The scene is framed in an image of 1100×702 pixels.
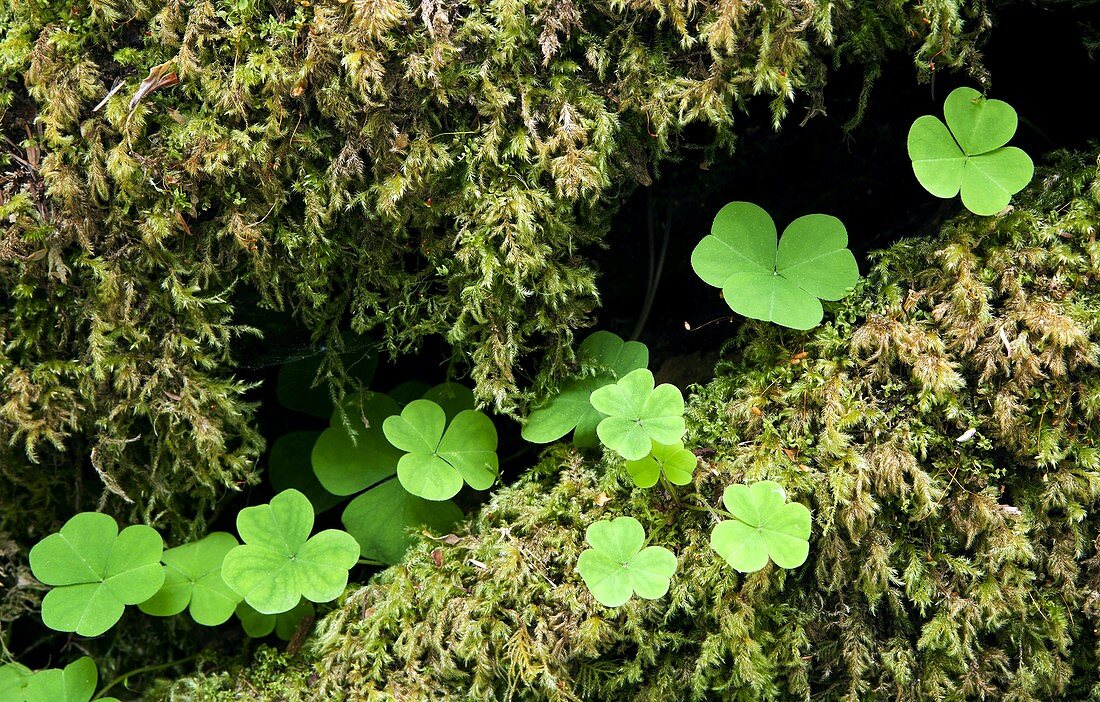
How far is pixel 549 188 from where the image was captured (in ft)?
4.50

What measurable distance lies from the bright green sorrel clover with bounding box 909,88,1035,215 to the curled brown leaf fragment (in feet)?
4.59

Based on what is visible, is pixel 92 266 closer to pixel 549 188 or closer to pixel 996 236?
pixel 549 188

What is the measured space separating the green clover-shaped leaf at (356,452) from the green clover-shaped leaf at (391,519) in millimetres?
Answer: 51

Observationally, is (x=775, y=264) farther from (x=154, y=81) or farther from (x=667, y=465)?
(x=154, y=81)

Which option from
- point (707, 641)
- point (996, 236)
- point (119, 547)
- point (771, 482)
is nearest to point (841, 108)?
point (996, 236)

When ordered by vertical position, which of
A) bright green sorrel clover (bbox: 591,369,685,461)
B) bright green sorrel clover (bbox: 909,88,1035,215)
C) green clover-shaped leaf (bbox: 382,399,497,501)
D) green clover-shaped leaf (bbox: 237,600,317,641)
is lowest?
green clover-shaped leaf (bbox: 237,600,317,641)

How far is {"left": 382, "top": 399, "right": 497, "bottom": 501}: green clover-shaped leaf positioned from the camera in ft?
5.21

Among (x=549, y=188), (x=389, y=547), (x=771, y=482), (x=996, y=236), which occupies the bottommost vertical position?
(x=389, y=547)

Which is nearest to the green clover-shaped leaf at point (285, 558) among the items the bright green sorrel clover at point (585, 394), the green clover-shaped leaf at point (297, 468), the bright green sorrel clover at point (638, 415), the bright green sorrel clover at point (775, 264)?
the green clover-shaped leaf at point (297, 468)

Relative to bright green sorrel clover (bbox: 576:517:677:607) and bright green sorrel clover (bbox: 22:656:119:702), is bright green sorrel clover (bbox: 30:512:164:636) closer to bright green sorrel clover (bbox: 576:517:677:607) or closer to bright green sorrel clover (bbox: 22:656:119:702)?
bright green sorrel clover (bbox: 22:656:119:702)

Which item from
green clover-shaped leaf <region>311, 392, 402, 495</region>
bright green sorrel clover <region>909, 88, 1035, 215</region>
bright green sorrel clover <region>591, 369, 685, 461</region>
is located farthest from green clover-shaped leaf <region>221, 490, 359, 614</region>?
bright green sorrel clover <region>909, 88, 1035, 215</region>

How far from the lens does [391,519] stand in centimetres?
174

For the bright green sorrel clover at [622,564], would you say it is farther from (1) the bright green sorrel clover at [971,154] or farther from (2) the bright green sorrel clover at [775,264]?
(1) the bright green sorrel clover at [971,154]

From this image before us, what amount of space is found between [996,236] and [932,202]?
335 mm
